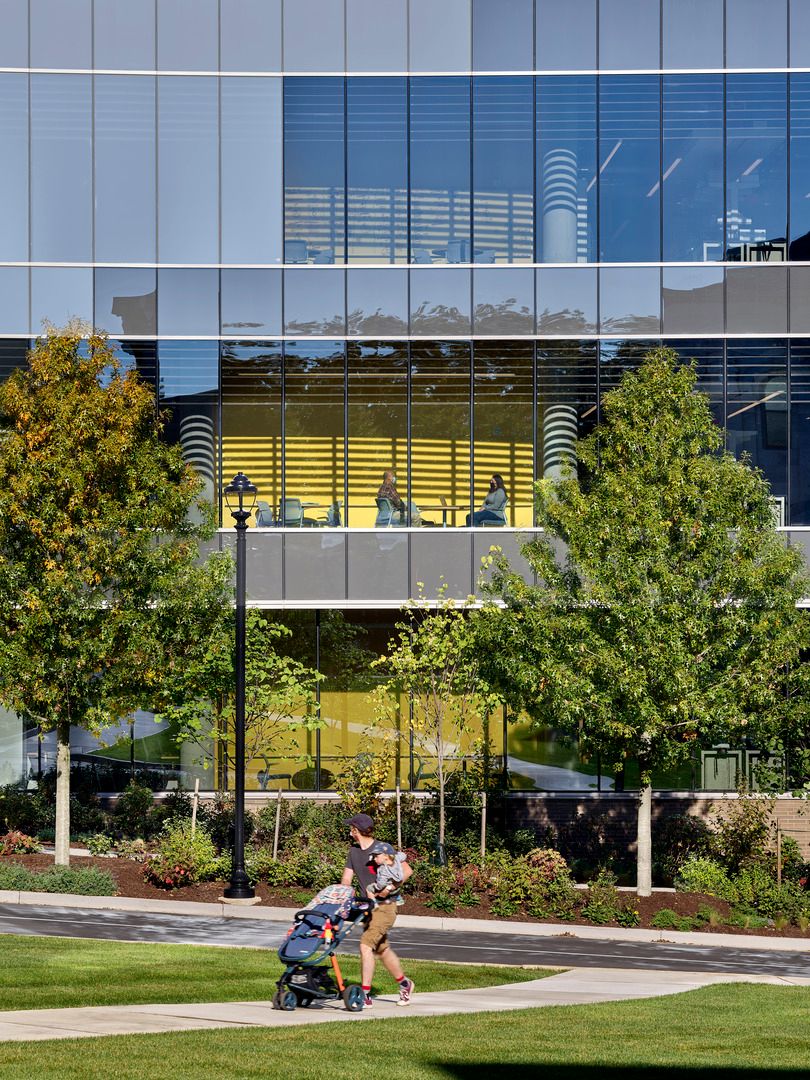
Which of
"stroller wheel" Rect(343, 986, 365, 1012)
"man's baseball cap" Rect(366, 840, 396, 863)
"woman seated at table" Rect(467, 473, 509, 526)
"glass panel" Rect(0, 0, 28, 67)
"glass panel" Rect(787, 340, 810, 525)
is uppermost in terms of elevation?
"glass panel" Rect(0, 0, 28, 67)

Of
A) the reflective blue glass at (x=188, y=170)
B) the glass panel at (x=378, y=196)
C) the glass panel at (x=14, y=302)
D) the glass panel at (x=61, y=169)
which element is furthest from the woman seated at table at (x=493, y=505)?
the glass panel at (x=14, y=302)

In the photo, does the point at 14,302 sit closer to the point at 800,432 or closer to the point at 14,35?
the point at 14,35

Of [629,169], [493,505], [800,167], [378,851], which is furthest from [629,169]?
[378,851]

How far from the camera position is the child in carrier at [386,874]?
14.0m

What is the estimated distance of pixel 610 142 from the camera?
2864cm

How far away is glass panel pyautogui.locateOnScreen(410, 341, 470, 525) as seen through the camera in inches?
1127

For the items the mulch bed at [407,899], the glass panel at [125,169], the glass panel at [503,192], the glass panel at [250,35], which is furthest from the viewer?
the glass panel at [250,35]

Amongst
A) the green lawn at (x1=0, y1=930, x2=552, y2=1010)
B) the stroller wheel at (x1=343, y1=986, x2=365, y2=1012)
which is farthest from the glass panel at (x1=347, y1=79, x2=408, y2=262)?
the stroller wheel at (x1=343, y1=986, x2=365, y2=1012)

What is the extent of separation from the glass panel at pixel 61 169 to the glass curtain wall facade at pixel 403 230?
52 mm

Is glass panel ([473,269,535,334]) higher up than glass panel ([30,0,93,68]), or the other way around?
glass panel ([30,0,93,68])

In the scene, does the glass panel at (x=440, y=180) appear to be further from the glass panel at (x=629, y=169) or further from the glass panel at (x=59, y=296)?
the glass panel at (x=59, y=296)

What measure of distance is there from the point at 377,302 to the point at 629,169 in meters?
5.61

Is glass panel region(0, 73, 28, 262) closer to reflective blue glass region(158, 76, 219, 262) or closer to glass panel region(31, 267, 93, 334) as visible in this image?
glass panel region(31, 267, 93, 334)

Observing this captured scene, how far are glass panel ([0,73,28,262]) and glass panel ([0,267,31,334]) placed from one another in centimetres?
33
